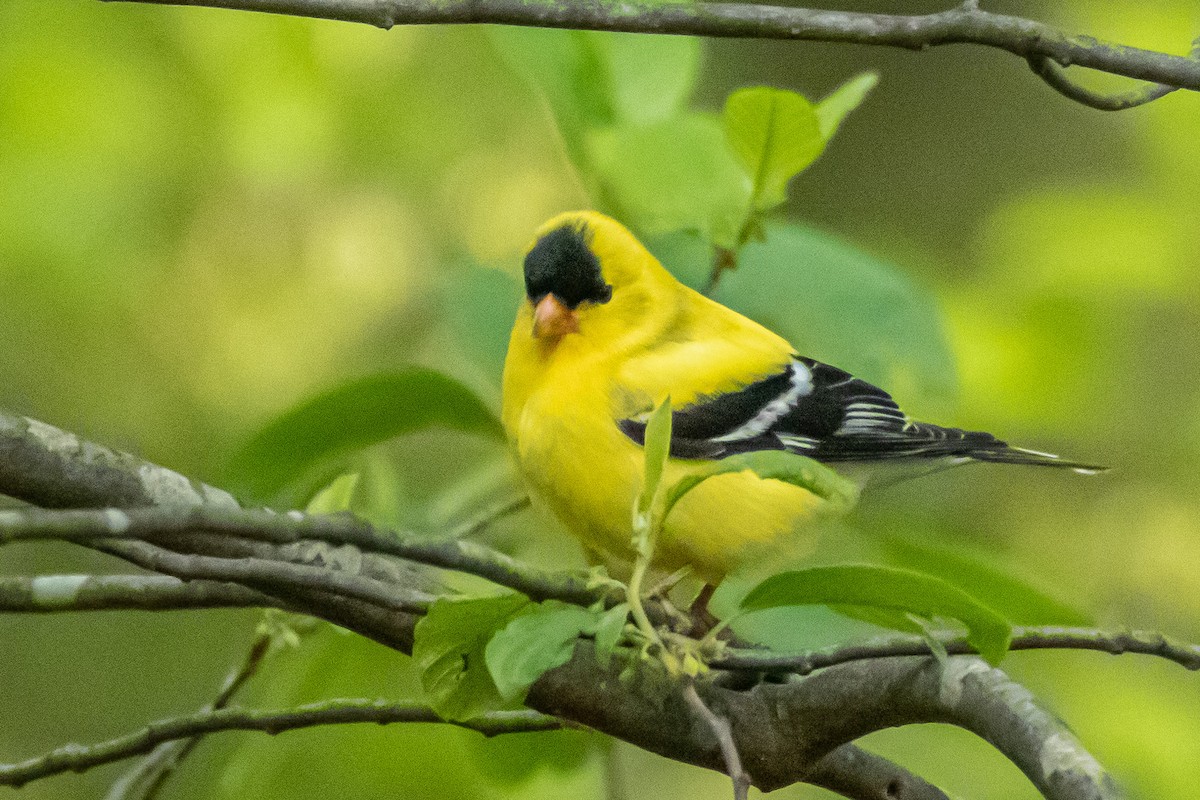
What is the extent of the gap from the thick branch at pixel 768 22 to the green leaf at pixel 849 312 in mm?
195

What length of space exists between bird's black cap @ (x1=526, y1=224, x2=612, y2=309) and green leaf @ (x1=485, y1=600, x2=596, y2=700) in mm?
549

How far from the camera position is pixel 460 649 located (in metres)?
0.57

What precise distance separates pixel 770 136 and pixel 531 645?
411 mm

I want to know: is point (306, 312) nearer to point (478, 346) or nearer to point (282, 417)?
point (478, 346)

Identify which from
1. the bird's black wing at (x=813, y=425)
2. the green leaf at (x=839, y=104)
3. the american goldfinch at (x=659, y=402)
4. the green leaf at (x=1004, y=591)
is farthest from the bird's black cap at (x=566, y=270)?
the green leaf at (x=1004, y=591)

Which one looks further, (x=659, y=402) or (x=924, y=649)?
(x=659, y=402)

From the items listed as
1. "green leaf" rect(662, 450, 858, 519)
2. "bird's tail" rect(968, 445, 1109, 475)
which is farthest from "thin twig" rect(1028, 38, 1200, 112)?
"bird's tail" rect(968, 445, 1109, 475)

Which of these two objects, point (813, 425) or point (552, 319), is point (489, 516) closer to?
point (552, 319)

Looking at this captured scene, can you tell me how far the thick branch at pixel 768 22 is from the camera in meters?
0.61

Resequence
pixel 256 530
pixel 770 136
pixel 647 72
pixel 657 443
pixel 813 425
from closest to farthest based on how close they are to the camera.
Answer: pixel 256 530 < pixel 657 443 < pixel 770 136 < pixel 647 72 < pixel 813 425

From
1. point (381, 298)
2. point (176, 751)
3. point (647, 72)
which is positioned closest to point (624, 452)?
point (647, 72)

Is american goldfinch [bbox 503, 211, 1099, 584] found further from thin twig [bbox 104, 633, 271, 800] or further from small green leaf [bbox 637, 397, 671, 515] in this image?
small green leaf [bbox 637, 397, 671, 515]

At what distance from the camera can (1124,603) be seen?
4.23 ft

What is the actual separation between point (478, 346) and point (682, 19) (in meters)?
0.34
